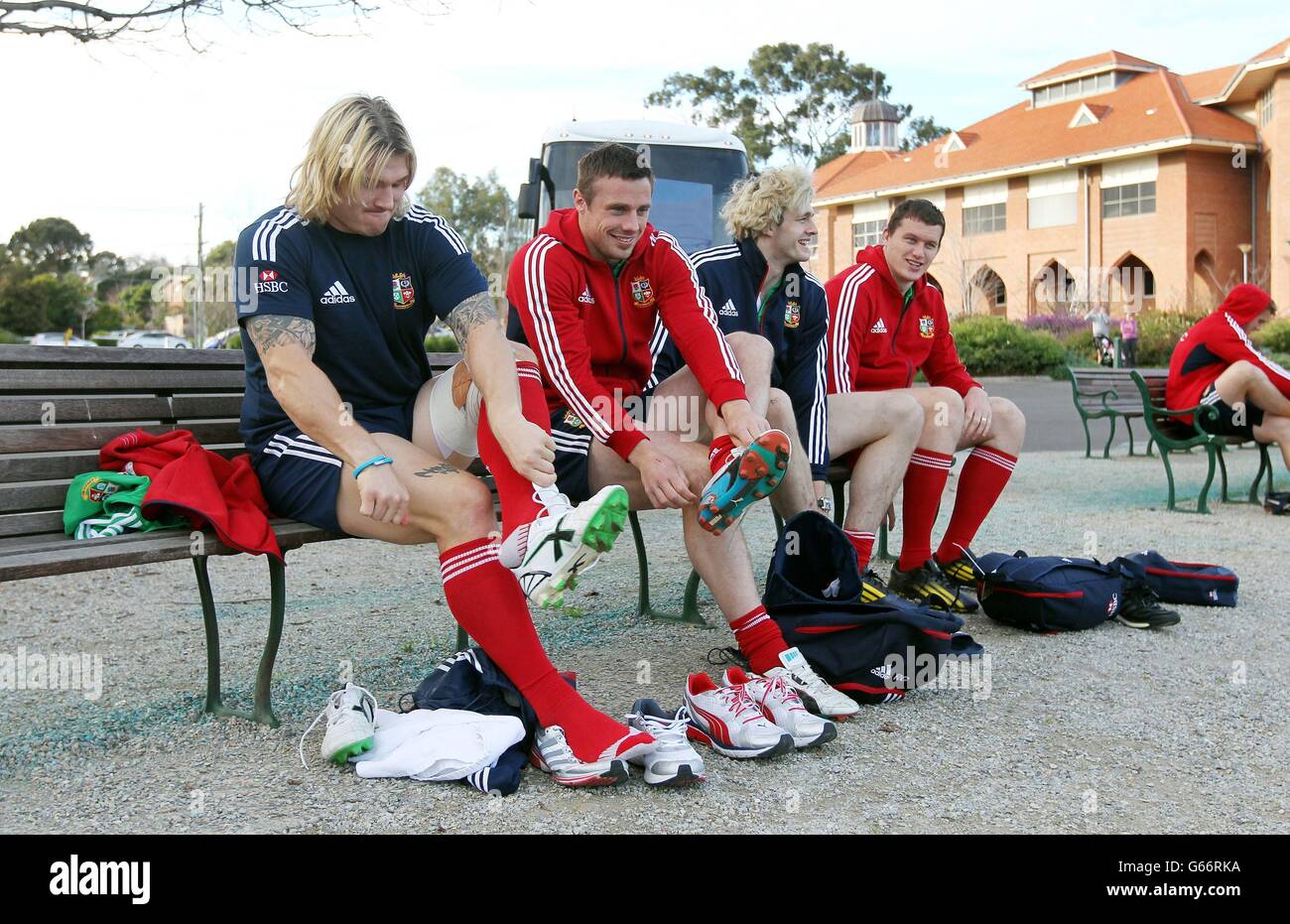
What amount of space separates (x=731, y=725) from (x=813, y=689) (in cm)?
37

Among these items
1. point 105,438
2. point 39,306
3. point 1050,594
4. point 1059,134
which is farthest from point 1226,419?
point 39,306

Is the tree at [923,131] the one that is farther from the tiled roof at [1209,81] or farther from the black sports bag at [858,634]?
the black sports bag at [858,634]

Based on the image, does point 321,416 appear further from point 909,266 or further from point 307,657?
point 909,266

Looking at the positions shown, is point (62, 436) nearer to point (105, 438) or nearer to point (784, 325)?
point (105, 438)

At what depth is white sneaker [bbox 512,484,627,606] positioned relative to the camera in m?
2.60

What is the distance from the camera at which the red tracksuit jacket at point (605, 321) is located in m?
3.56

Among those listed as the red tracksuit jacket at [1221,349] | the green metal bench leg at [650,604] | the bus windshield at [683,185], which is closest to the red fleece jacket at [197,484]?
the green metal bench leg at [650,604]

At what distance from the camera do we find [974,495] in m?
4.92

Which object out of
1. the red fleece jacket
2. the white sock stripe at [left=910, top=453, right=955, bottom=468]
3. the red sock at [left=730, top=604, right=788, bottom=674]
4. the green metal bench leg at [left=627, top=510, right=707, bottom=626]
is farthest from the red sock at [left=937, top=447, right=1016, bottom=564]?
the red fleece jacket

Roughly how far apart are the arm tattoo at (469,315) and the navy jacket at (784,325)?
84 cm

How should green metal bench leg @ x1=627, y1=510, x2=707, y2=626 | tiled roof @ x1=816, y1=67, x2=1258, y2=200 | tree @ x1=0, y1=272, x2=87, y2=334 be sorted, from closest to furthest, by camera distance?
green metal bench leg @ x1=627, y1=510, x2=707, y2=626 → tiled roof @ x1=816, y1=67, x2=1258, y2=200 → tree @ x1=0, y1=272, x2=87, y2=334

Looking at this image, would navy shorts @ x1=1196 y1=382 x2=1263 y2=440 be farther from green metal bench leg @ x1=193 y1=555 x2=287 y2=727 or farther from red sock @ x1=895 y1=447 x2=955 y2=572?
green metal bench leg @ x1=193 y1=555 x2=287 y2=727

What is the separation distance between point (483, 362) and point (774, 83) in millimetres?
50928

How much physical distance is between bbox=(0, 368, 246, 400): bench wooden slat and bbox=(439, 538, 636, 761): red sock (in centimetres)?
146
